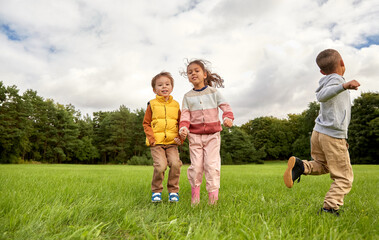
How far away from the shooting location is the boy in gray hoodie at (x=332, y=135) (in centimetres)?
289

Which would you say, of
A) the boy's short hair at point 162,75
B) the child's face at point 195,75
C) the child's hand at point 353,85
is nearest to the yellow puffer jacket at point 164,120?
the boy's short hair at point 162,75

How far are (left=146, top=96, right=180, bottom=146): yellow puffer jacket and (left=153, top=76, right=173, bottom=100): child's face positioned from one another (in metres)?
0.08

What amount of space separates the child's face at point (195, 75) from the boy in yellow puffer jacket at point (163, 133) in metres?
0.37

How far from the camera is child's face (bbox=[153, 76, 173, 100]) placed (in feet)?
12.6

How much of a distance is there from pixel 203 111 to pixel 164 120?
0.58m

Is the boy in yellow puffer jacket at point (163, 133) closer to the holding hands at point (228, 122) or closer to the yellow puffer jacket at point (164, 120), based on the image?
the yellow puffer jacket at point (164, 120)

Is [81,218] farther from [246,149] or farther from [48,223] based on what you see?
[246,149]

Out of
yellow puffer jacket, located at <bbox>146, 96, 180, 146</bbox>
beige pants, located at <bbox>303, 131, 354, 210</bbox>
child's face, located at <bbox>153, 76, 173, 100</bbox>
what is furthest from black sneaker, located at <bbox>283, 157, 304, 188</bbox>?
child's face, located at <bbox>153, 76, 173, 100</bbox>

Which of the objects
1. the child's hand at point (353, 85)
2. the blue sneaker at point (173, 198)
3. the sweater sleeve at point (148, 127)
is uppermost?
the child's hand at point (353, 85)

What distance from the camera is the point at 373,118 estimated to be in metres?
41.3

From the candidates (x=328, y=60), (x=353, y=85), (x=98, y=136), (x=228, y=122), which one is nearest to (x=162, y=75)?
(x=228, y=122)

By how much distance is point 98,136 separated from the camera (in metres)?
51.1

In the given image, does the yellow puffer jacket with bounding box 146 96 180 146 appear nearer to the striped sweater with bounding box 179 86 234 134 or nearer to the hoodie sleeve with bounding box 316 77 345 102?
the striped sweater with bounding box 179 86 234 134

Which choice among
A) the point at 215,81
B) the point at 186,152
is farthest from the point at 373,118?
the point at 215,81
